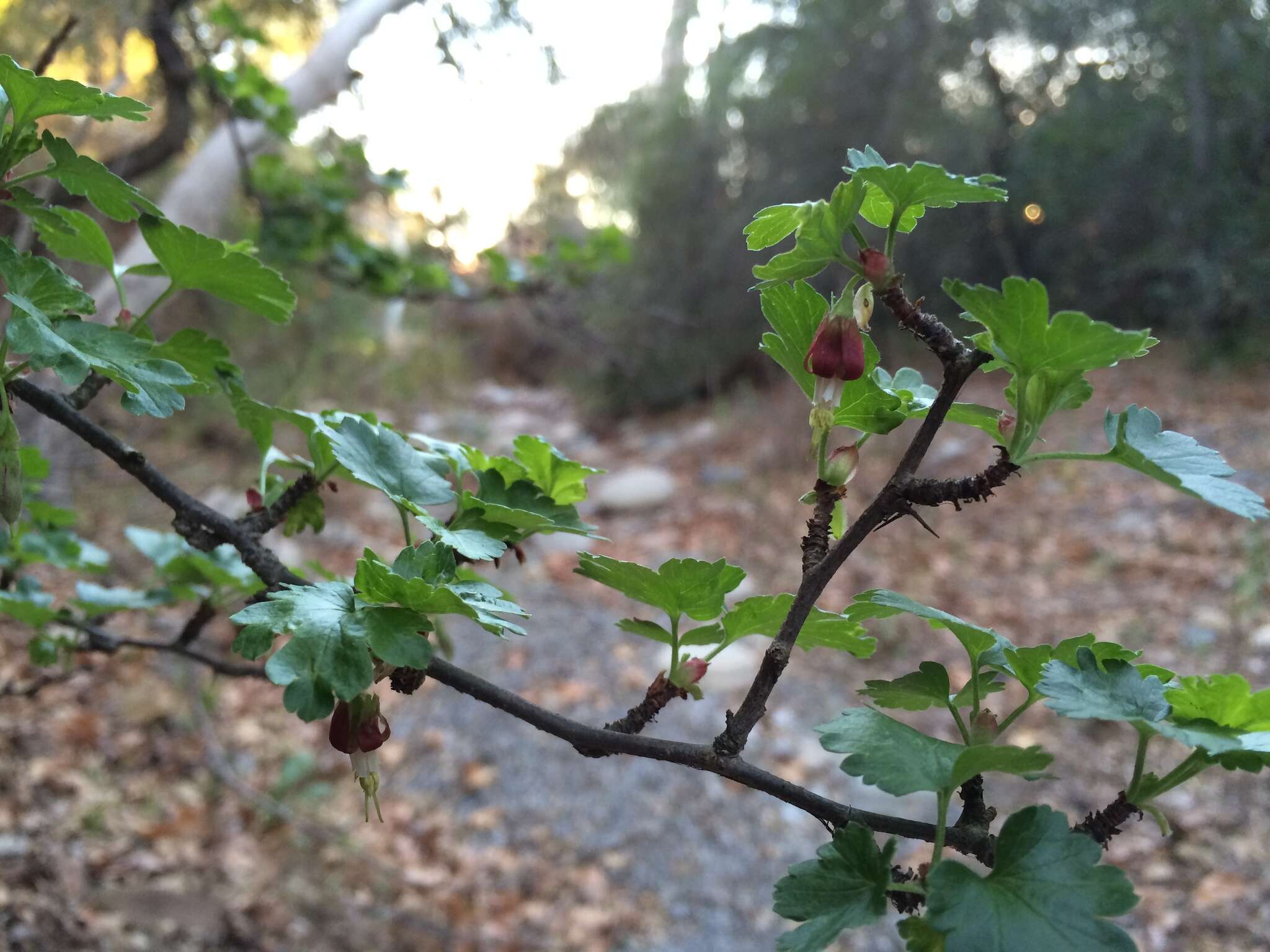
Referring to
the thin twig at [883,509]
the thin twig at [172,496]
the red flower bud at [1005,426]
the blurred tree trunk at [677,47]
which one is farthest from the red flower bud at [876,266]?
the blurred tree trunk at [677,47]

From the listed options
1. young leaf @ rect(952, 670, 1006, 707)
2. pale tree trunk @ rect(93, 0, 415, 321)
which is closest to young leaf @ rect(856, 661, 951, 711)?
young leaf @ rect(952, 670, 1006, 707)

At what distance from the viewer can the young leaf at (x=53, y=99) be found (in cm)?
52

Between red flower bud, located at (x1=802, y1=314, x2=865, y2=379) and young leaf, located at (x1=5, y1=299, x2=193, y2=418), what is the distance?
0.43 m

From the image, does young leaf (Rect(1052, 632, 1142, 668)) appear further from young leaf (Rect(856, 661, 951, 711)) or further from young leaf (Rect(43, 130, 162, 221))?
young leaf (Rect(43, 130, 162, 221))

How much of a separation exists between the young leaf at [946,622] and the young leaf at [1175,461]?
14 centimetres

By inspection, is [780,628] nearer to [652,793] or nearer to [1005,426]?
[1005,426]

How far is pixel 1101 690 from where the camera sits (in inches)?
19.3

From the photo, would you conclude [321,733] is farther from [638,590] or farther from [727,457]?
[727,457]

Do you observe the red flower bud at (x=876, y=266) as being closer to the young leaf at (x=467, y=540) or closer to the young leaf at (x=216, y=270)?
the young leaf at (x=467, y=540)

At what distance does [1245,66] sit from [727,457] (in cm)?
368

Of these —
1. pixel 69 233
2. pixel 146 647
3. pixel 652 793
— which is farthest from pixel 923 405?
pixel 652 793

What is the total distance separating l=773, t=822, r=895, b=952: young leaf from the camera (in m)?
0.47

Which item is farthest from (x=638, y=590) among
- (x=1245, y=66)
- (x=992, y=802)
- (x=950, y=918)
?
(x=1245, y=66)

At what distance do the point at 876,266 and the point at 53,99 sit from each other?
560 mm
